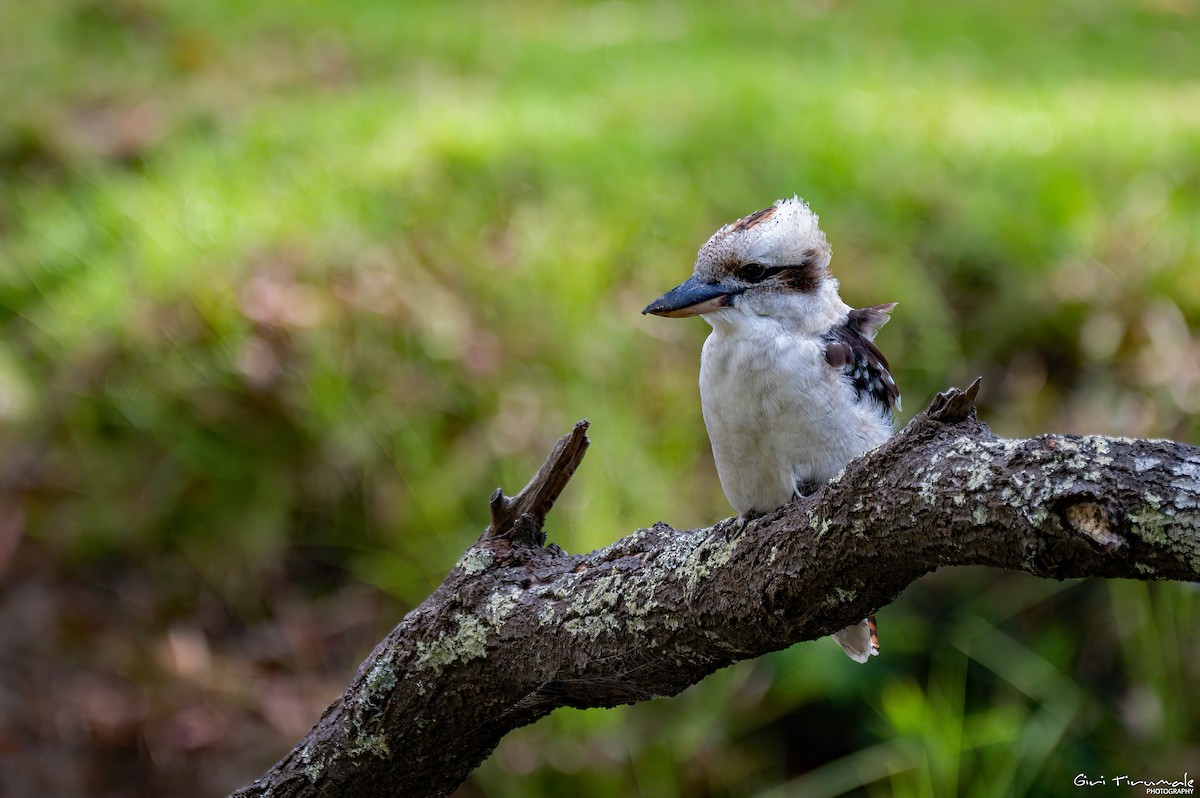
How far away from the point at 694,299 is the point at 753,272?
0.12 metres

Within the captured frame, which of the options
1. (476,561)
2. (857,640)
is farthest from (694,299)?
(857,640)

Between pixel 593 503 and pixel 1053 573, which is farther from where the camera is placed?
pixel 593 503

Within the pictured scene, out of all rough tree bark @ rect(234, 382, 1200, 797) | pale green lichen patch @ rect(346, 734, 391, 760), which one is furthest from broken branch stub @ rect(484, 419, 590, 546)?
pale green lichen patch @ rect(346, 734, 391, 760)

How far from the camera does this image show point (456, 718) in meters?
1.96

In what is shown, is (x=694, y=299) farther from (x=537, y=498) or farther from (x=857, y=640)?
(x=857, y=640)

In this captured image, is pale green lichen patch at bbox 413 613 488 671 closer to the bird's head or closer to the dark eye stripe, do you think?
A: the bird's head

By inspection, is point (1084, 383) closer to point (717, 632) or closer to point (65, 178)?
point (717, 632)

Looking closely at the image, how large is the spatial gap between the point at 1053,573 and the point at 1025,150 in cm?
448

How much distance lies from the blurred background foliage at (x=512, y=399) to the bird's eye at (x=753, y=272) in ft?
5.78

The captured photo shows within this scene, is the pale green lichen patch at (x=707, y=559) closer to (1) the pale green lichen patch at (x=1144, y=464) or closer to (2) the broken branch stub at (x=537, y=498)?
(2) the broken branch stub at (x=537, y=498)

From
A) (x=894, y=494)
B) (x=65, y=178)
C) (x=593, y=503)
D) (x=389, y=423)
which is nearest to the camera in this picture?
(x=894, y=494)

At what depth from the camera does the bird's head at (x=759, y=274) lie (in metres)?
2.28

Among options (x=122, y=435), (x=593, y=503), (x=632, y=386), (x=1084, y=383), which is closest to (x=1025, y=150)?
(x=1084, y=383)

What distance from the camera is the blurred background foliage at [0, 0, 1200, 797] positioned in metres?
3.91
